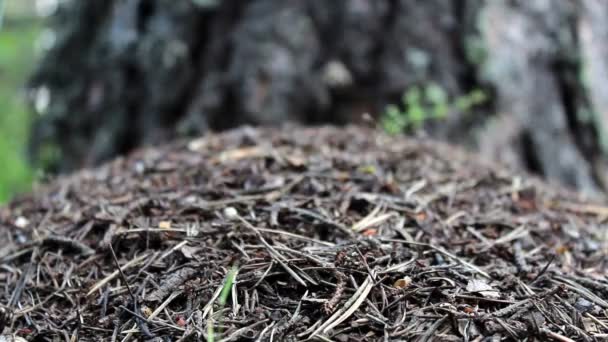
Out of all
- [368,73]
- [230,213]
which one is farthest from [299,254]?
[368,73]

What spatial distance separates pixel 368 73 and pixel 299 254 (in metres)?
2.57

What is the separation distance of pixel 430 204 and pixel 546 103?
2.62m

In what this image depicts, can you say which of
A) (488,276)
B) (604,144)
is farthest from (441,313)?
(604,144)

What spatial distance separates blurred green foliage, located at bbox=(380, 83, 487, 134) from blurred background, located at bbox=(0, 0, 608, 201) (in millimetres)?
14

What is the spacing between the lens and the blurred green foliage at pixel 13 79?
712cm

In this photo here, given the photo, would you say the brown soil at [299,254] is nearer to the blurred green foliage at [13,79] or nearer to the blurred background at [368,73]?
the blurred background at [368,73]

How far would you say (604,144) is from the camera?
4.18 meters

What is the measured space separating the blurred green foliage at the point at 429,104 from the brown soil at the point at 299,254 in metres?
1.17

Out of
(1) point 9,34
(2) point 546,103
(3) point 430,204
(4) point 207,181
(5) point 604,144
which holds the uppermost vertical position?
(1) point 9,34

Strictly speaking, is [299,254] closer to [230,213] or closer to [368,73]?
[230,213]

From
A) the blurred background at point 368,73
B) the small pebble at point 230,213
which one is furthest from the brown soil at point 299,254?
the blurred background at point 368,73

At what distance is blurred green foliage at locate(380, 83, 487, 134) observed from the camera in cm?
352

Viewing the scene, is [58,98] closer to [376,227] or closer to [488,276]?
[376,227]

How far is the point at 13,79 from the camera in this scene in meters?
11.1
